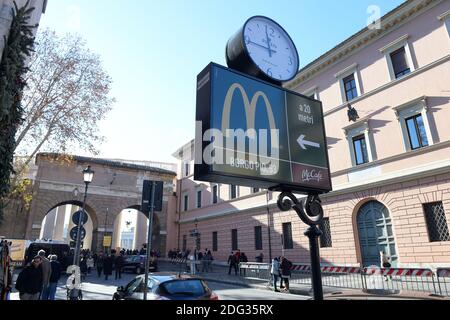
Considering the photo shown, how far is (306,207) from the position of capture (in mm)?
4141

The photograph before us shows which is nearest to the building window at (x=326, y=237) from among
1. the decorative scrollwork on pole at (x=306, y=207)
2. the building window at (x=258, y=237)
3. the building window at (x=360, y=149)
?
the building window at (x=360, y=149)

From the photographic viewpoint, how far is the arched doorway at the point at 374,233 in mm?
16828

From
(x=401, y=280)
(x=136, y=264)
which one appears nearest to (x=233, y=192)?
(x=136, y=264)

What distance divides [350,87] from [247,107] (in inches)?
768

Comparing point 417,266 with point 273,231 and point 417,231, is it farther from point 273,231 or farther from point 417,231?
point 273,231

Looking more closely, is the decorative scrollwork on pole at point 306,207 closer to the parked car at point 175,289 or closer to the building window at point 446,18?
the parked car at point 175,289

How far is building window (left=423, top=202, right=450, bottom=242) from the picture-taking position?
14.6m

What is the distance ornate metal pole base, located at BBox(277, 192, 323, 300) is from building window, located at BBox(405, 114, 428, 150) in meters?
15.2

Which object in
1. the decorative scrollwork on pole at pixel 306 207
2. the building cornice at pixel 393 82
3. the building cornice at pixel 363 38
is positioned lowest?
the decorative scrollwork on pole at pixel 306 207

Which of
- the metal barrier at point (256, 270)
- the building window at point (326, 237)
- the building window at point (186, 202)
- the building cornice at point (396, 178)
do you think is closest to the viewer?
the building cornice at point (396, 178)

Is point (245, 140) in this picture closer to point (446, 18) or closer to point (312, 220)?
point (312, 220)

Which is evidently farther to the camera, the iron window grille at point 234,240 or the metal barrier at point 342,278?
the iron window grille at point 234,240

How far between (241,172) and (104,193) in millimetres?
35919

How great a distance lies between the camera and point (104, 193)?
3616 cm
